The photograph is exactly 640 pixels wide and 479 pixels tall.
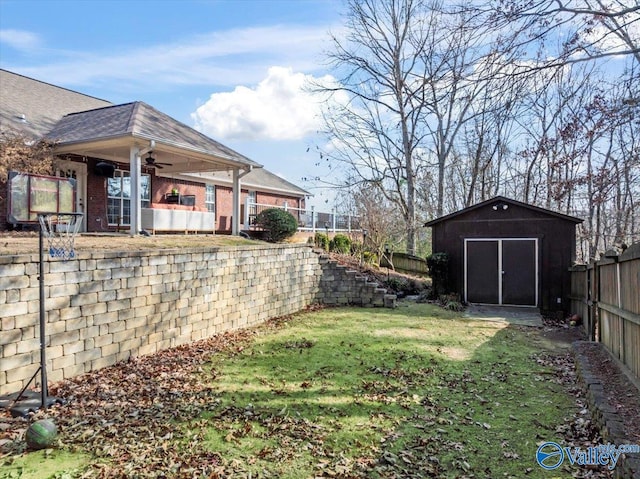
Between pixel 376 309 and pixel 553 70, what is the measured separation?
7324 mm

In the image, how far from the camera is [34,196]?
14.5ft

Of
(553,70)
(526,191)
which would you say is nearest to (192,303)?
(553,70)

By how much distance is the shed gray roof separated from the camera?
10930mm

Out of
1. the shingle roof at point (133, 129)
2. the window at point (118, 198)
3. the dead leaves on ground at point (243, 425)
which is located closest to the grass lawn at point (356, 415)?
the dead leaves on ground at point (243, 425)

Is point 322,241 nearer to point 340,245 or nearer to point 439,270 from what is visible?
point 340,245

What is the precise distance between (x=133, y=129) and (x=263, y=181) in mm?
11511

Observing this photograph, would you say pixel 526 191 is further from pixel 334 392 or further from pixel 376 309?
pixel 334 392

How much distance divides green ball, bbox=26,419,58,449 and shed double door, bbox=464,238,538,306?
11.3 metres

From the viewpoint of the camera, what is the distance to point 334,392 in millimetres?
4980

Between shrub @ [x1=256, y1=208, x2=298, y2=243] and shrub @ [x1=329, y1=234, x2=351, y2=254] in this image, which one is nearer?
shrub @ [x1=256, y1=208, x2=298, y2=243]

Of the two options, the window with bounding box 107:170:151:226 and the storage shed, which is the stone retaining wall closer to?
the storage shed

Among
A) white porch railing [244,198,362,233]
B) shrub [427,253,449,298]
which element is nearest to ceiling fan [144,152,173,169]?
white porch railing [244,198,362,233]

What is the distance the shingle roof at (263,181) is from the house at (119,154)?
2364 mm

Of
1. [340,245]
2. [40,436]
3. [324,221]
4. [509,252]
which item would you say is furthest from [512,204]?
[40,436]
